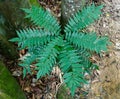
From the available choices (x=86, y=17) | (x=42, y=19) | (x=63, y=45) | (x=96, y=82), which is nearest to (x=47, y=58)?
(x=63, y=45)

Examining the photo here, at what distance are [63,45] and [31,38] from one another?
359 mm

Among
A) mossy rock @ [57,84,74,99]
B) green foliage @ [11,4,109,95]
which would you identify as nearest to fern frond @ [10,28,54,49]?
green foliage @ [11,4,109,95]

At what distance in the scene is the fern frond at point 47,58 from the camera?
2518mm

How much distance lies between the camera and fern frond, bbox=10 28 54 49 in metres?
2.68

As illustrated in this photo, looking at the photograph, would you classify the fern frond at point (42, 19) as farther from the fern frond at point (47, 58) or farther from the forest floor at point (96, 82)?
the forest floor at point (96, 82)

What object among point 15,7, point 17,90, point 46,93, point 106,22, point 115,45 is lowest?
point 46,93

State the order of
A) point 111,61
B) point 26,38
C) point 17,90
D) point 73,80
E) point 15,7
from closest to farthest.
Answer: point 73,80
point 26,38
point 17,90
point 15,7
point 111,61

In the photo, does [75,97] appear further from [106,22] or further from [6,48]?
[106,22]

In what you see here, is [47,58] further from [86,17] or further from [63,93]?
[63,93]

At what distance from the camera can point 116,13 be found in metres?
4.32

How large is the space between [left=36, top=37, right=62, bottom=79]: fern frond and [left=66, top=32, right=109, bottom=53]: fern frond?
7.7 inches

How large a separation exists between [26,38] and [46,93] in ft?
3.55

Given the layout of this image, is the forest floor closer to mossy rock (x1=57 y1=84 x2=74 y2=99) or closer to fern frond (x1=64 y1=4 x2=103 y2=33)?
mossy rock (x1=57 y1=84 x2=74 y2=99)

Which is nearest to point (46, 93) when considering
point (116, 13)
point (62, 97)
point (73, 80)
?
point (62, 97)
